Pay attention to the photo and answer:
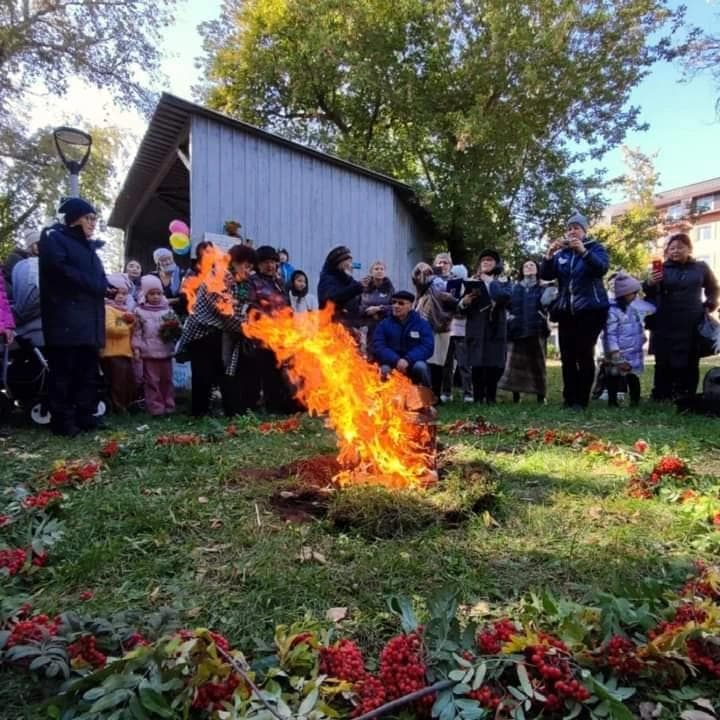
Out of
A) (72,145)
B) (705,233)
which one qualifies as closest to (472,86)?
(72,145)

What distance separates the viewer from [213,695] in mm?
1991

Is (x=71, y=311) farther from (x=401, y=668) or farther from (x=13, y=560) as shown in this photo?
(x=401, y=668)

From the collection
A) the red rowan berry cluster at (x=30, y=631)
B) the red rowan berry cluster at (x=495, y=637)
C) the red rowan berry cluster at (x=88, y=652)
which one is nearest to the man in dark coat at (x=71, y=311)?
the red rowan berry cluster at (x=30, y=631)

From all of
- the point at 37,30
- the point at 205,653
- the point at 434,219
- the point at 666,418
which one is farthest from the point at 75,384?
the point at 37,30

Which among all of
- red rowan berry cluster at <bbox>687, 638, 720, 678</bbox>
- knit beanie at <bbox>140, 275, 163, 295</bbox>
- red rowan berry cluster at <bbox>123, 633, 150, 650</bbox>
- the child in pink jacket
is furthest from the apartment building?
red rowan berry cluster at <bbox>123, 633, 150, 650</bbox>

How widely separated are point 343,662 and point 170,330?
6.19m

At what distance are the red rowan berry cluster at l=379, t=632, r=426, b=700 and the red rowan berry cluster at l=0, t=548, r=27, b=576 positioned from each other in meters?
1.94

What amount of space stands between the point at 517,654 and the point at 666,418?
5.61 m

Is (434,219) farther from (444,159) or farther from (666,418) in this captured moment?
(666,418)

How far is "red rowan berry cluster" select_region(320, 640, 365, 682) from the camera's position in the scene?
83.6 inches

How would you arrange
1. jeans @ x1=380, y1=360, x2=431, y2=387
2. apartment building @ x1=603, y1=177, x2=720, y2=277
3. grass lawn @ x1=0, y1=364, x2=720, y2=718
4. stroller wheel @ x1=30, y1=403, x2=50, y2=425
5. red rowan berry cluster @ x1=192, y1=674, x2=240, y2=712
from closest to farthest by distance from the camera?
red rowan berry cluster @ x1=192, y1=674, x2=240, y2=712 < grass lawn @ x1=0, y1=364, x2=720, y2=718 < jeans @ x1=380, y1=360, x2=431, y2=387 < stroller wheel @ x1=30, y1=403, x2=50, y2=425 < apartment building @ x1=603, y1=177, x2=720, y2=277

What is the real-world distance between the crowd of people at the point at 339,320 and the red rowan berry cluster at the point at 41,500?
258 centimetres

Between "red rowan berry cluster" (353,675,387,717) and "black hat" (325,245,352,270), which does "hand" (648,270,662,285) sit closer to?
"black hat" (325,245,352,270)

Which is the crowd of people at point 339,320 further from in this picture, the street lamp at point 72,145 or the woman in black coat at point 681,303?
the street lamp at point 72,145
